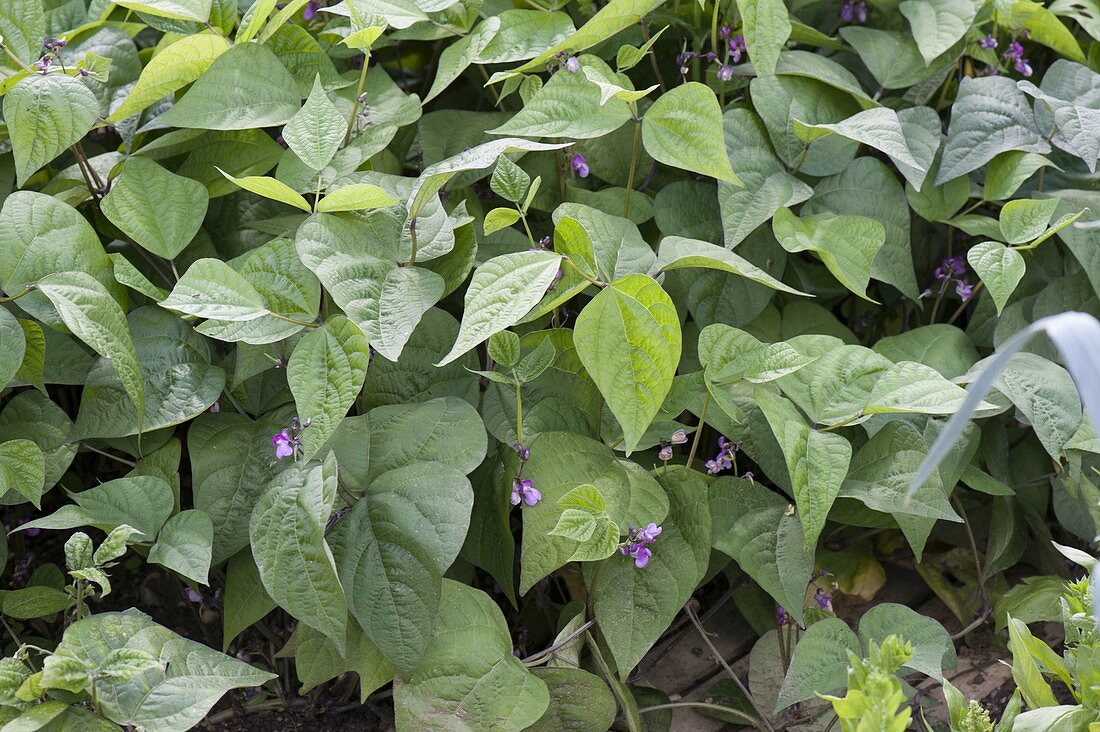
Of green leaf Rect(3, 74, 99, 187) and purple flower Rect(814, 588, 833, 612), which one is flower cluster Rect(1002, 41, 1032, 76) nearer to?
purple flower Rect(814, 588, 833, 612)

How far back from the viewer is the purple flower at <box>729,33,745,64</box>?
147 cm

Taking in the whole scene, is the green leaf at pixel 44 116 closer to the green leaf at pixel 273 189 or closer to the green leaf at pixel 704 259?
the green leaf at pixel 273 189

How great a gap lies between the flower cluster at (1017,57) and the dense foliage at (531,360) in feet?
0.13

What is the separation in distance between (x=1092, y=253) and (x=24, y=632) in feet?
5.11

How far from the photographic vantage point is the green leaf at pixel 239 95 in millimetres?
1300

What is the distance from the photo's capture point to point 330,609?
1.05 m

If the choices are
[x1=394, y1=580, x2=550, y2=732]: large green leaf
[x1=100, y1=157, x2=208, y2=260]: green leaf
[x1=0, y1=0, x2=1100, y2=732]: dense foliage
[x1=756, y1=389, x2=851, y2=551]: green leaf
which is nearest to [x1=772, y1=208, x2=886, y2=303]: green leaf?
[x1=0, y1=0, x2=1100, y2=732]: dense foliage

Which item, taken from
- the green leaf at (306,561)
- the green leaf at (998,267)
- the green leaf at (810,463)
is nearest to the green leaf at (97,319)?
the green leaf at (306,561)

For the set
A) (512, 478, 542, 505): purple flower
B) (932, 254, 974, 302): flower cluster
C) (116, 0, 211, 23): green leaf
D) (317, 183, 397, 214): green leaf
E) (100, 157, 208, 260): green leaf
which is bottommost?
(512, 478, 542, 505): purple flower

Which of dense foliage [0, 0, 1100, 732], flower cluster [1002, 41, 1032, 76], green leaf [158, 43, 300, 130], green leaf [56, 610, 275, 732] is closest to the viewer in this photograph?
green leaf [56, 610, 275, 732]

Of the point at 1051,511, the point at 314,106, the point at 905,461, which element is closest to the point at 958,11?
the point at 905,461

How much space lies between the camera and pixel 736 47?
1.49 m

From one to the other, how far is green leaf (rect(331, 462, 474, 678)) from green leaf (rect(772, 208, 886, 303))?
1.77ft

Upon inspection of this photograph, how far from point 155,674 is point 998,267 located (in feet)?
3.59
